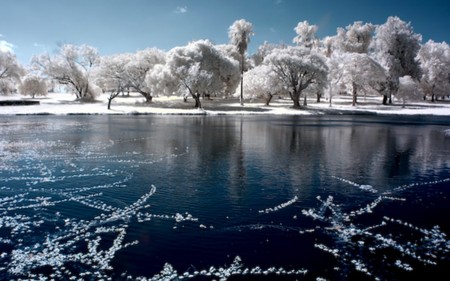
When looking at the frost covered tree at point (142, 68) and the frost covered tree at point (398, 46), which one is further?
the frost covered tree at point (398, 46)

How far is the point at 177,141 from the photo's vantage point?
111 ft

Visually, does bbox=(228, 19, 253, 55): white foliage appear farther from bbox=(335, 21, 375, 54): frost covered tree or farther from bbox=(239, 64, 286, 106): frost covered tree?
bbox=(335, 21, 375, 54): frost covered tree

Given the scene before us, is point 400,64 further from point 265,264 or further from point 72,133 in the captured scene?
point 265,264

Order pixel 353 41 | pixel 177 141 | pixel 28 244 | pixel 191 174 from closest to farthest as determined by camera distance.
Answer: pixel 28 244
pixel 191 174
pixel 177 141
pixel 353 41

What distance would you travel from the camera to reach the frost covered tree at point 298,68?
76375 millimetres

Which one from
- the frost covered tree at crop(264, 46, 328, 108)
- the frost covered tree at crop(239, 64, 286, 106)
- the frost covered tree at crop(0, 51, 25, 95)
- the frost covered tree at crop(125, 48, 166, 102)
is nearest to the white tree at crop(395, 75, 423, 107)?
the frost covered tree at crop(264, 46, 328, 108)

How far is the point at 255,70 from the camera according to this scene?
9150 centimetres

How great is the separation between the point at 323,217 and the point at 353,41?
111 meters

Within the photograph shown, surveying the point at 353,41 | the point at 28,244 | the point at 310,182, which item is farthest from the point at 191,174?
the point at 353,41

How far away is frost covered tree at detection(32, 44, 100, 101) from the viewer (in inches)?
3684

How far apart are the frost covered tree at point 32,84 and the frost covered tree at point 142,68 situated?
28.1 meters

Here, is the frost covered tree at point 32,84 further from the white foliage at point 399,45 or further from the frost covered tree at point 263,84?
the white foliage at point 399,45

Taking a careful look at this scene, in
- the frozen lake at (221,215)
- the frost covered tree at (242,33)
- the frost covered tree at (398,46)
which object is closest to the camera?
the frozen lake at (221,215)

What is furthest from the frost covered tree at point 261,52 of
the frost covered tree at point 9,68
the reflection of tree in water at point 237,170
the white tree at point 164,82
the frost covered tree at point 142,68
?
the reflection of tree in water at point 237,170
